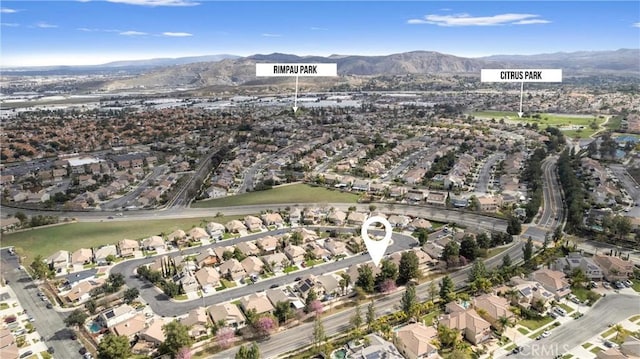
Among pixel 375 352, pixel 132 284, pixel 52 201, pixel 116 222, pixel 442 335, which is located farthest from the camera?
pixel 52 201

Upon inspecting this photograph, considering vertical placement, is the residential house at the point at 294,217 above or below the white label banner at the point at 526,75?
below

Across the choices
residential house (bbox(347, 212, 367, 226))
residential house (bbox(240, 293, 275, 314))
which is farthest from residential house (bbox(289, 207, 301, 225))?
residential house (bbox(240, 293, 275, 314))

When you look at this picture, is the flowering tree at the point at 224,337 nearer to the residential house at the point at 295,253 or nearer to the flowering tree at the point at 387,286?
the residential house at the point at 295,253

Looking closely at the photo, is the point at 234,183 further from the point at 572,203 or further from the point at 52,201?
the point at 572,203

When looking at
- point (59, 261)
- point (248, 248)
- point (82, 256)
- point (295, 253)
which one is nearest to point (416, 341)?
point (295, 253)

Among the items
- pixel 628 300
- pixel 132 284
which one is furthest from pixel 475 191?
pixel 132 284

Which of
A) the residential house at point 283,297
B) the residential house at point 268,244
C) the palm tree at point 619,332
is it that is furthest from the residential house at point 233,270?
the palm tree at point 619,332
